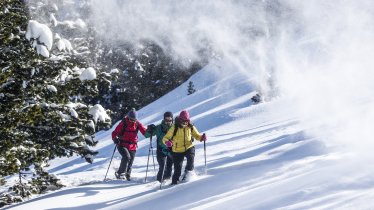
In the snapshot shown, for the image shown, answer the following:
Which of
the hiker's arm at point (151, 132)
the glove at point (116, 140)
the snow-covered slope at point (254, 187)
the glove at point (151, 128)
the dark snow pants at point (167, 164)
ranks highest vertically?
the glove at point (151, 128)

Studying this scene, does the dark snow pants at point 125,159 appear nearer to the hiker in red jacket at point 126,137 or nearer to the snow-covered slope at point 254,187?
the hiker in red jacket at point 126,137

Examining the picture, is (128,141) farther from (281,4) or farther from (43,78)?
(281,4)

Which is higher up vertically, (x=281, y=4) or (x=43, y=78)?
(x=281, y=4)

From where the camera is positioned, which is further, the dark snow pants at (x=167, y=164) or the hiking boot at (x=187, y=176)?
the dark snow pants at (x=167, y=164)

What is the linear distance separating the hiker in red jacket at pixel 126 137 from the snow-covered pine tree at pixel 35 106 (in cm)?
182

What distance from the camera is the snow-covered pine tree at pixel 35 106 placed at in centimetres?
1096

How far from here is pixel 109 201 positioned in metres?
9.84

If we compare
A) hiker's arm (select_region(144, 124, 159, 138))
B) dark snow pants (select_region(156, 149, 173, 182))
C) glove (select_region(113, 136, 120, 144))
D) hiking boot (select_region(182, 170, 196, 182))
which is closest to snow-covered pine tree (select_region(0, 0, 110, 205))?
glove (select_region(113, 136, 120, 144))

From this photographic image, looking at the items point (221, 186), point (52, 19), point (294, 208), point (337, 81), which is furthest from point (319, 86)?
point (294, 208)

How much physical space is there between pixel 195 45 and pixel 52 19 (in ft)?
145

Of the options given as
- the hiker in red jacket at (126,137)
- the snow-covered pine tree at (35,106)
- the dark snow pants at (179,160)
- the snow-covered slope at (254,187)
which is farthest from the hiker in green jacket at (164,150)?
the snow-covered pine tree at (35,106)

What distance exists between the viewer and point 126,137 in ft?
40.3

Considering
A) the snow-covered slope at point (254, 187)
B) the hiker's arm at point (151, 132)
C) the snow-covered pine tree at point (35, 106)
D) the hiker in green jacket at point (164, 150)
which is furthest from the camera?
the hiker's arm at point (151, 132)

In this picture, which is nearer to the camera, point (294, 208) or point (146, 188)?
point (294, 208)
